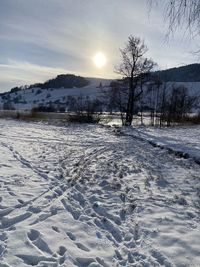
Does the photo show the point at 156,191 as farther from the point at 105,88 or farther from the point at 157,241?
the point at 105,88

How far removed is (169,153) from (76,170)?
5.82 m

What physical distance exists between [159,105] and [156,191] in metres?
36.3

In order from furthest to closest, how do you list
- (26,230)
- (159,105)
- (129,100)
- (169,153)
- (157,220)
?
(159,105) < (129,100) < (169,153) < (157,220) < (26,230)

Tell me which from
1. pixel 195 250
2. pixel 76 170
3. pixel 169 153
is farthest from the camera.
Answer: pixel 169 153

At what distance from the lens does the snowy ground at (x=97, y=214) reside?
4.86 meters

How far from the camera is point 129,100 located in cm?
3825

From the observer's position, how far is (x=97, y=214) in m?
6.51

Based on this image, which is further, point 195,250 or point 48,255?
point 195,250

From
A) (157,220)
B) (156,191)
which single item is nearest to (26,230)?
(157,220)

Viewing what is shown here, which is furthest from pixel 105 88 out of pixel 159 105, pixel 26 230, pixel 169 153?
pixel 26 230

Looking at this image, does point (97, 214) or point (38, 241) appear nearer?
point (38, 241)

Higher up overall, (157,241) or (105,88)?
(105,88)

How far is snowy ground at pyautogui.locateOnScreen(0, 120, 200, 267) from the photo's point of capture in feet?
15.9

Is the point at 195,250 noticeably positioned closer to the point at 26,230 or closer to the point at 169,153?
the point at 26,230
